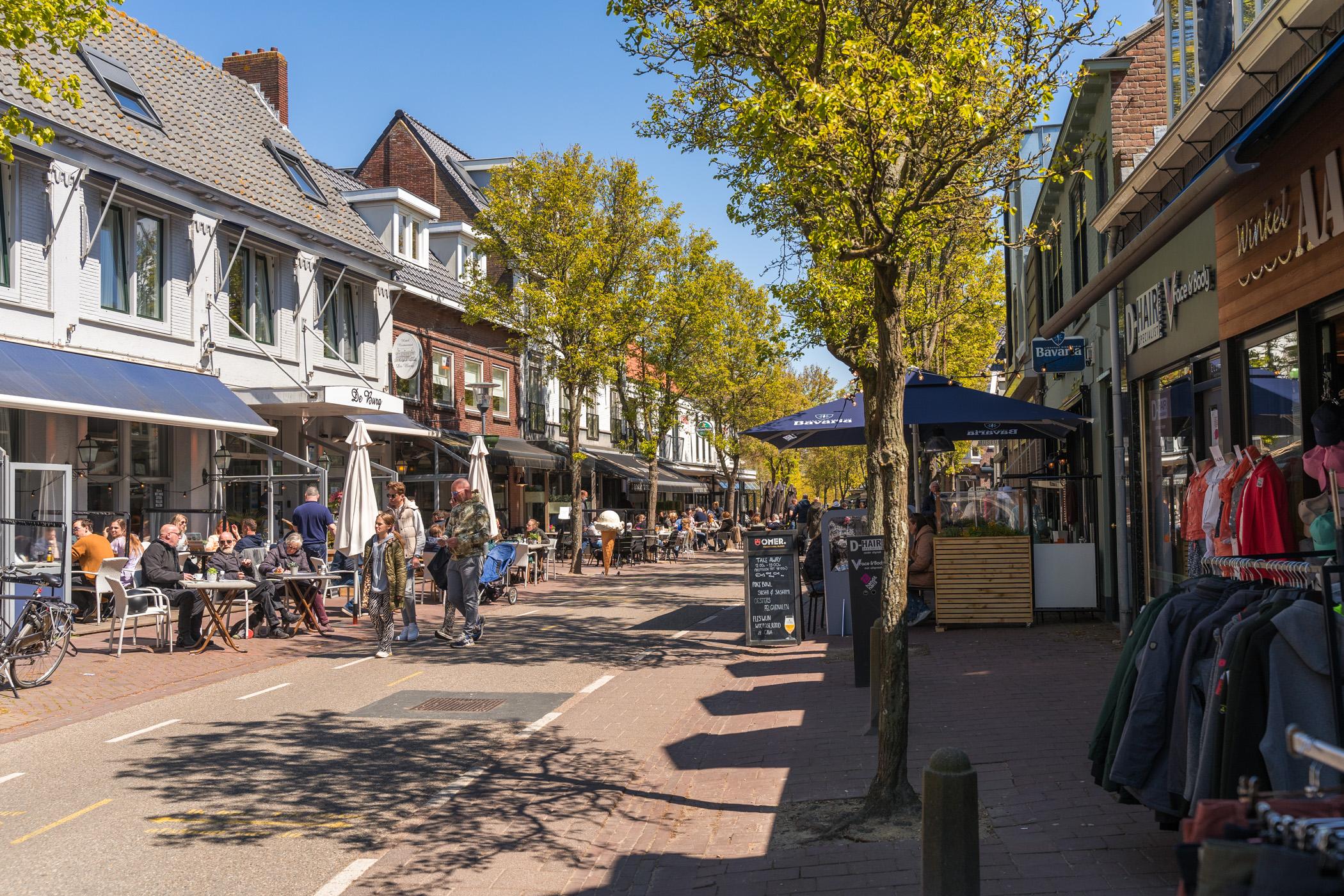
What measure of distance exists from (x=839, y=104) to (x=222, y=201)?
53.6 ft

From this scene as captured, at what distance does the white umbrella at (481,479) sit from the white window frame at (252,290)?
4.68 metres

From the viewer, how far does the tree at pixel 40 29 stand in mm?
9883

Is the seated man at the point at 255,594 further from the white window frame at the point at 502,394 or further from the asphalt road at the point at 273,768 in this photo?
the white window frame at the point at 502,394

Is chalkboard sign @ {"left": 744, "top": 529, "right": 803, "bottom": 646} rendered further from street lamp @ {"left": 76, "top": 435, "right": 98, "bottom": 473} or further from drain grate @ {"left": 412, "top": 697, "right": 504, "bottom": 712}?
street lamp @ {"left": 76, "top": 435, "right": 98, "bottom": 473}

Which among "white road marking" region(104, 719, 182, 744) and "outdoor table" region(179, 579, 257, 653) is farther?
"outdoor table" region(179, 579, 257, 653)

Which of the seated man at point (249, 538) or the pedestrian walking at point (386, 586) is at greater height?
the seated man at point (249, 538)

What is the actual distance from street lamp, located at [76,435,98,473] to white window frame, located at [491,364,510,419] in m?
16.8

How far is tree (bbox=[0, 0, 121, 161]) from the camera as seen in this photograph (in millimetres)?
9883

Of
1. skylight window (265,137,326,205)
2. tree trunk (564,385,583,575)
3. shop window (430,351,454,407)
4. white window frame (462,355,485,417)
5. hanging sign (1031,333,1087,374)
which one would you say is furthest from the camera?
white window frame (462,355,485,417)

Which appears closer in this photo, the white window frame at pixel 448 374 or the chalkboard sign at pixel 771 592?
the chalkboard sign at pixel 771 592

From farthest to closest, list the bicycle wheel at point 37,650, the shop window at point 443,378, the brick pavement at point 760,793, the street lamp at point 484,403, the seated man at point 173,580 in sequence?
the shop window at point 443,378 → the street lamp at point 484,403 → the seated man at point 173,580 → the bicycle wheel at point 37,650 → the brick pavement at point 760,793

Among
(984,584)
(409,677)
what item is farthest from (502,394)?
(409,677)

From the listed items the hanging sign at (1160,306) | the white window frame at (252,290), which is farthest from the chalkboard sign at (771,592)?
the white window frame at (252,290)

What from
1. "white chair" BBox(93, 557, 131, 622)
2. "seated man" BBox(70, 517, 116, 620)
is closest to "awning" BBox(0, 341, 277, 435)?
"seated man" BBox(70, 517, 116, 620)
